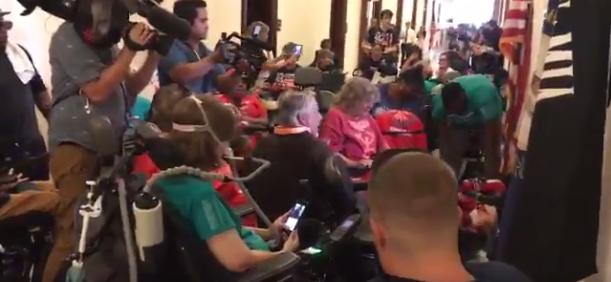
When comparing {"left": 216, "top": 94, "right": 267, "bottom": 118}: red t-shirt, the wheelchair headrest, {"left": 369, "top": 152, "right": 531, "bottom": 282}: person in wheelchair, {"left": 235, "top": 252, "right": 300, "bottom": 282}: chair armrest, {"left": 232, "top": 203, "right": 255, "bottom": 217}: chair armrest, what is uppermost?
{"left": 369, "top": 152, "right": 531, "bottom": 282}: person in wheelchair

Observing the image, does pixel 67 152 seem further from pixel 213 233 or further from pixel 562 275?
pixel 562 275

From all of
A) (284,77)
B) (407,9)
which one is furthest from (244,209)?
(407,9)

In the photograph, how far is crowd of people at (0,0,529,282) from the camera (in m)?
1.19

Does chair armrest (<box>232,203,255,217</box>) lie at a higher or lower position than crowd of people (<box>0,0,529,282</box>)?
lower

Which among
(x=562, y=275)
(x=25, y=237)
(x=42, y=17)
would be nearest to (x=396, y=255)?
(x=562, y=275)

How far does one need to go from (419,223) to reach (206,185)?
0.75m

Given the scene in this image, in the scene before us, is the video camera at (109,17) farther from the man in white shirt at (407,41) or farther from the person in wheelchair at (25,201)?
the man in white shirt at (407,41)

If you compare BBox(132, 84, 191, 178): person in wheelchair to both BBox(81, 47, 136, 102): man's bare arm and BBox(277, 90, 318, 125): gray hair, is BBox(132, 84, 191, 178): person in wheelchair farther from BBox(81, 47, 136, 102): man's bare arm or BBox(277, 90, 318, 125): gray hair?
BBox(277, 90, 318, 125): gray hair

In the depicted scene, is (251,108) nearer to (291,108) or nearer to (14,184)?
(291,108)

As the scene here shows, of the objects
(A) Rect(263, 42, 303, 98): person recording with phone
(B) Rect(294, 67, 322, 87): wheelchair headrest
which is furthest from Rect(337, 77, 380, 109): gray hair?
(A) Rect(263, 42, 303, 98): person recording with phone

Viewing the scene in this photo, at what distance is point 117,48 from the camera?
7.89 feet

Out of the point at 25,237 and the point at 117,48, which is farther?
the point at 25,237

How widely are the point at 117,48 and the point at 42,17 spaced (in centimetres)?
164

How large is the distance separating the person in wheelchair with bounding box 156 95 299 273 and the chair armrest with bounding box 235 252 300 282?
18 millimetres
